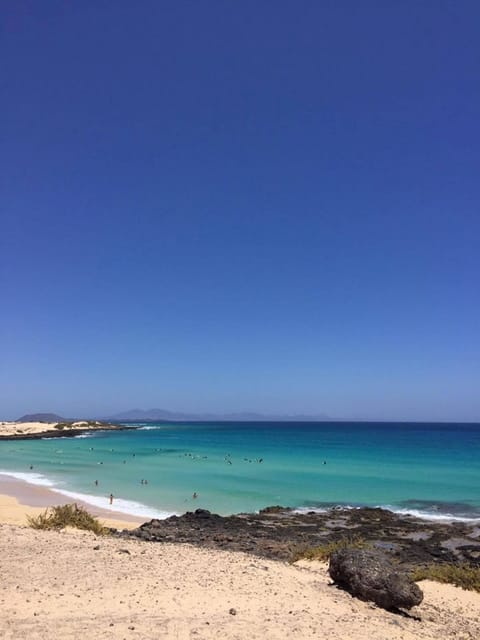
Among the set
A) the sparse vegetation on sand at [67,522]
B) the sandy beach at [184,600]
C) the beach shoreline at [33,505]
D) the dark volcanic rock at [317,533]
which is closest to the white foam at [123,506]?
the beach shoreline at [33,505]

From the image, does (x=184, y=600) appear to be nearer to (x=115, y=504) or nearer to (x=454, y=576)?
(x=454, y=576)

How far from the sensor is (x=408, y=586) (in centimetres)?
895

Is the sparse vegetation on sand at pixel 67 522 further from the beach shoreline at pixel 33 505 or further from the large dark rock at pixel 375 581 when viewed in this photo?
the large dark rock at pixel 375 581

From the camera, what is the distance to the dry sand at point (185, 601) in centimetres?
705

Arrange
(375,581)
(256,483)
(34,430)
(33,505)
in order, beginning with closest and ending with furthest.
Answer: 1. (375,581)
2. (33,505)
3. (256,483)
4. (34,430)

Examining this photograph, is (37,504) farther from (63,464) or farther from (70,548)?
(63,464)

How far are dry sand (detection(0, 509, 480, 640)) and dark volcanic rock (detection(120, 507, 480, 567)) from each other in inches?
177

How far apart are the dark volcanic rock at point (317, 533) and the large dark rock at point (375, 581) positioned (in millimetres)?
4693

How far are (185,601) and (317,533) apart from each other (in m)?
11.6

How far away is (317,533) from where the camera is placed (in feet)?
61.2

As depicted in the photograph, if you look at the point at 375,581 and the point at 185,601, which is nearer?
the point at 185,601

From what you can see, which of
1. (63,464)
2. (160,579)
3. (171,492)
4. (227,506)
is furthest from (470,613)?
(63,464)

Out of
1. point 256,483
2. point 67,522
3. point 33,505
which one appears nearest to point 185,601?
point 67,522

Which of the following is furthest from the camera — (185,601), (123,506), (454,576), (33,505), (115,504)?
(115,504)
